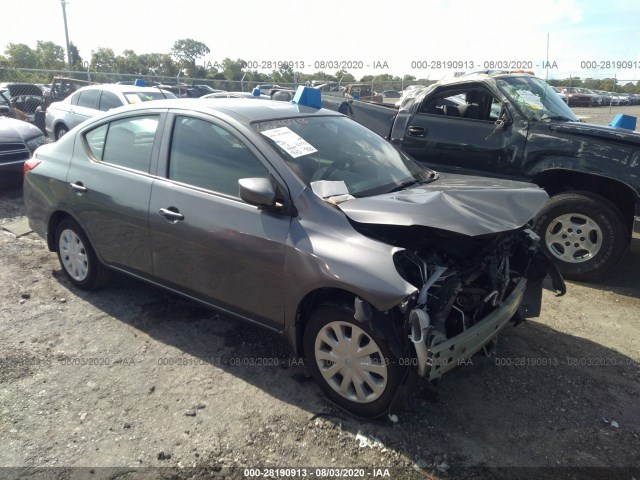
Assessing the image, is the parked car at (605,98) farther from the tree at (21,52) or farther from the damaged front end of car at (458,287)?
the tree at (21,52)

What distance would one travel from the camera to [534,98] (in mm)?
5414

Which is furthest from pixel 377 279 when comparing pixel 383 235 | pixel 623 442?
pixel 623 442

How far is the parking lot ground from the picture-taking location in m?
2.60

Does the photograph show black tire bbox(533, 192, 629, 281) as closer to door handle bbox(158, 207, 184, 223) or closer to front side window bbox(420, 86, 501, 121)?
front side window bbox(420, 86, 501, 121)

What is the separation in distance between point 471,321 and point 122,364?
2384 millimetres

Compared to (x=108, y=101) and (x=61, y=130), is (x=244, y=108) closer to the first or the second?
(x=108, y=101)

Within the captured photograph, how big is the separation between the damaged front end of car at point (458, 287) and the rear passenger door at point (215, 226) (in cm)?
68

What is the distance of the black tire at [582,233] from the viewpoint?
4695 mm

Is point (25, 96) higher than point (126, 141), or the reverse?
point (25, 96)

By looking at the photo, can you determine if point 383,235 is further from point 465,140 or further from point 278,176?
point 465,140

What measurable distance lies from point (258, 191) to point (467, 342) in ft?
4.82

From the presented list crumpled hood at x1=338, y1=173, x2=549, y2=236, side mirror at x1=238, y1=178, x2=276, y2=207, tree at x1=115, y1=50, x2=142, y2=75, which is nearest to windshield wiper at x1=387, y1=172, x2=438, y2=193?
crumpled hood at x1=338, y1=173, x2=549, y2=236

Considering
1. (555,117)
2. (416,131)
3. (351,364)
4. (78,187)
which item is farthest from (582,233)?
(78,187)

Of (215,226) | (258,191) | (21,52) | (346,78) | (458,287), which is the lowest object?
(458,287)
